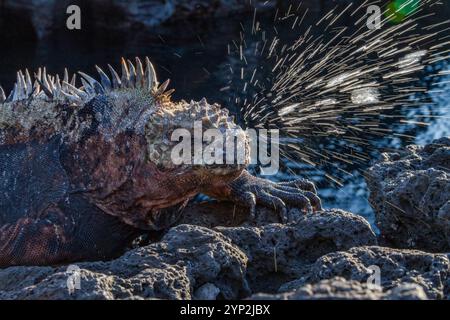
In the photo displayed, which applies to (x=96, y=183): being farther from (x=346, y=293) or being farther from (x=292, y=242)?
(x=346, y=293)

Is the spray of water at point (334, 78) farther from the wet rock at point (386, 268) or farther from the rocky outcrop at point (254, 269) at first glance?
the wet rock at point (386, 268)

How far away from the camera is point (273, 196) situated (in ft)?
12.6

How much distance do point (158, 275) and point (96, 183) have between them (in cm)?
130

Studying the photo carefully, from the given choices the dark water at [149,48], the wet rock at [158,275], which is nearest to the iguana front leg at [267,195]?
the wet rock at [158,275]

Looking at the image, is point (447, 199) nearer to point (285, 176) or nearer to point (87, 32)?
point (285, 176)

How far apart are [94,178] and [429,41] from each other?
30.1 ft

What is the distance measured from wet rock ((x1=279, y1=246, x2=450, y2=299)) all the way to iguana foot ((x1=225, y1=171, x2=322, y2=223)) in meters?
0.97

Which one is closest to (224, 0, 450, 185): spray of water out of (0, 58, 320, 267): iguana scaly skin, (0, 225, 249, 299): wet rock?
(0, 58, 320, 267): iguana scaly skin

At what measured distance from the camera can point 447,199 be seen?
3307 mm

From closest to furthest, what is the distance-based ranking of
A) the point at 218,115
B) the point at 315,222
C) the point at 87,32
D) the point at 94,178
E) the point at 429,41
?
the point at 315,222
the point at 218,115
the point at 94,178
the point at 429,41
the point at 87,32

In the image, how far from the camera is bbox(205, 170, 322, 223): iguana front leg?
3809 millimetres

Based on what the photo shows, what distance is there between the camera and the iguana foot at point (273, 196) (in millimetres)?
3805

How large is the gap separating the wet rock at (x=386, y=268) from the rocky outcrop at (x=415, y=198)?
0.62m
